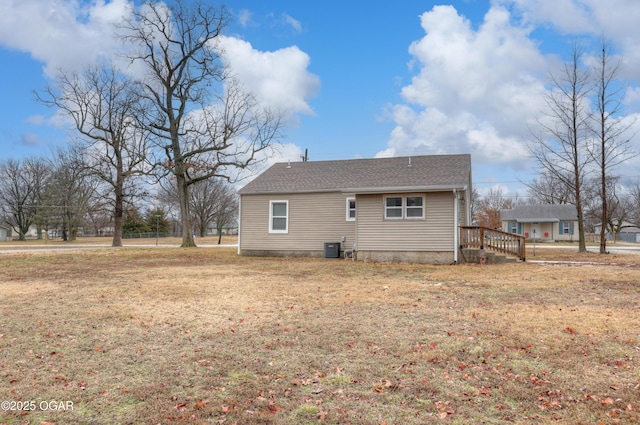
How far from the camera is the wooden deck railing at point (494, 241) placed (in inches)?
624

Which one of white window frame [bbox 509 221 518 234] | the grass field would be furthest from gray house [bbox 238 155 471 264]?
white window frame [bbox 509 221 518 234]

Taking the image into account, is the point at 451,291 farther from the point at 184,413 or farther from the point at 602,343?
the point at 184,413

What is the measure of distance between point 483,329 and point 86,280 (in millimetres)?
10093

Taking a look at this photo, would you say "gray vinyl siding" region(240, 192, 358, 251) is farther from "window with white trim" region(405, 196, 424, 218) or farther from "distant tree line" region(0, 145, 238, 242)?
"distant tree line" region(0, 145, 238, 242)

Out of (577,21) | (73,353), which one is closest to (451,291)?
(73,353)

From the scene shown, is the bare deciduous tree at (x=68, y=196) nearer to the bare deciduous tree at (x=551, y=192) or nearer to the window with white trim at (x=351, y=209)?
the window with white trim at (x=351, y=209)

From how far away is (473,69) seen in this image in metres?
16.8

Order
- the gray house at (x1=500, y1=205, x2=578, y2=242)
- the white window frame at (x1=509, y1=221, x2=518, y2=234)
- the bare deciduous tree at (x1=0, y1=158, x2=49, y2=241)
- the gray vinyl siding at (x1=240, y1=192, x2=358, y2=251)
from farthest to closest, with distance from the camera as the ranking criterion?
the bare deciduous tree at (x1=0, y1=158, x2=49, y2=241) < the white window frame at (x1=509, y1=221, x2=518, y2=234) < the gray house at (x1=500, y1=205, x2=578, y2=242) < the gray vinyl siding at (x1=240, y1=192, x2=358, y2=251)

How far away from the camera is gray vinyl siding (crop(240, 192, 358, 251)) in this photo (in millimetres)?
18438

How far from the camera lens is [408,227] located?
16.0 meters

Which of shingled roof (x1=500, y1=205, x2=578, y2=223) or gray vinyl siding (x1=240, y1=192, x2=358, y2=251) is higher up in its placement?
shingled roof (x1=500, y1=205, x2=578, y2=223)

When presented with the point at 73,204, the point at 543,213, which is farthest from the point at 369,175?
the point at 73,204

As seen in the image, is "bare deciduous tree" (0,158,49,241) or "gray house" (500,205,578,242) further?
"bare deciduous tree" (0,158,49,241)

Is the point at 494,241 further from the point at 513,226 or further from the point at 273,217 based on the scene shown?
the point at 513,226
